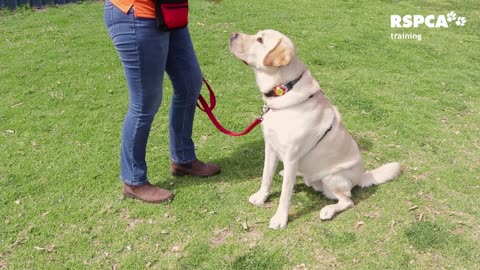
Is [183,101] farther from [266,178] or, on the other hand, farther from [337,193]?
[337,193]

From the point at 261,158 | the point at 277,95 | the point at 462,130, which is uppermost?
the point at 277,95

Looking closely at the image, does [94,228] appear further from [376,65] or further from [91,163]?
[376,65]

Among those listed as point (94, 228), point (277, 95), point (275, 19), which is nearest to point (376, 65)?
point (275, 19)

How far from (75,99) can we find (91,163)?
1.67m

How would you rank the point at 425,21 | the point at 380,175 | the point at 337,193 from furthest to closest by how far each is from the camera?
the point at 425,21
the point at 380,175
the point at 337,193

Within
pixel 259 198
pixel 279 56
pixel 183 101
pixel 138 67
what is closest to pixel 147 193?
pixel 183 101

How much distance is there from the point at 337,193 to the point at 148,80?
5.66 ft

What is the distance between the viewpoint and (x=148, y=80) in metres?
3.19

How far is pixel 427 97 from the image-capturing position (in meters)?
6.13

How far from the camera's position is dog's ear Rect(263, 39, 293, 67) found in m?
3.12

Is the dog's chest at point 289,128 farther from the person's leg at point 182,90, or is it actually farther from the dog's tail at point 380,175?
the dog's tail at point 380,175

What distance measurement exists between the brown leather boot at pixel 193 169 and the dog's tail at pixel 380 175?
1.35m

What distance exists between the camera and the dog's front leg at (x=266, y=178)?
3.64m

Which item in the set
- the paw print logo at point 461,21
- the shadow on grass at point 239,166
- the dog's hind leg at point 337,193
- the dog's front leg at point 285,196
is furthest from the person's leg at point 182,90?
the paw print logo at point 461,21
